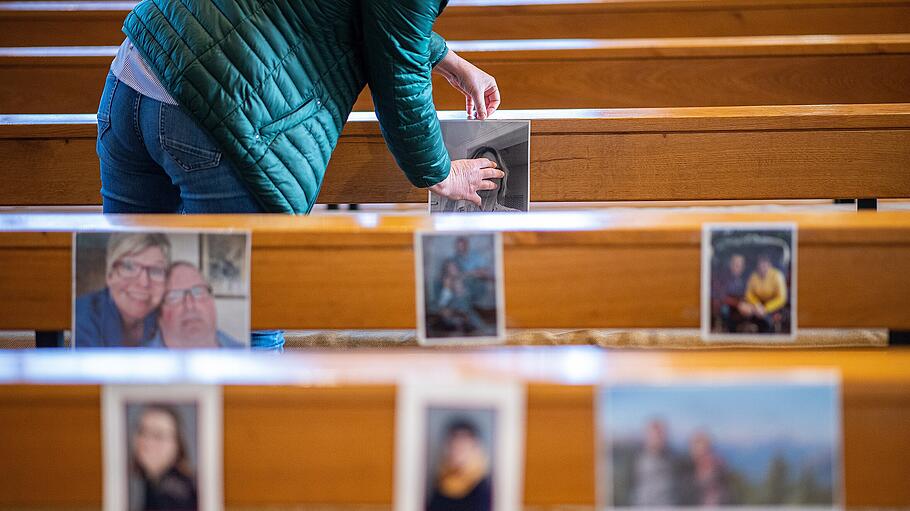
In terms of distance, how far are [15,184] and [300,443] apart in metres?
0.97

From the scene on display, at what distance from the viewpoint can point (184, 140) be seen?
948 millimetres

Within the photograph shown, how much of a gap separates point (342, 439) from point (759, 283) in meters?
0.33

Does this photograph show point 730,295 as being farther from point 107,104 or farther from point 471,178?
point 107,104

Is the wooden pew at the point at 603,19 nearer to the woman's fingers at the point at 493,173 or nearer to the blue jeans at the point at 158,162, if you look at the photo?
the woman's fingers at the point at 493,173

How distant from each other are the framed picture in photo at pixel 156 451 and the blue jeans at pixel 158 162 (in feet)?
1.62

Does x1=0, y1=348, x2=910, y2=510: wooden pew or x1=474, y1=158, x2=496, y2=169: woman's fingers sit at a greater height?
x1=474, y1=158, x2=496, y2=169: woman's fingers

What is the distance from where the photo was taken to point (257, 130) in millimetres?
947

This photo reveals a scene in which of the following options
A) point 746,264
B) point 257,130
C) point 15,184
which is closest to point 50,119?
point 15,184

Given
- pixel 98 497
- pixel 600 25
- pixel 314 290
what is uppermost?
pixel 600 25

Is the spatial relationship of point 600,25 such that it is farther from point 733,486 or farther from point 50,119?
point 733,486

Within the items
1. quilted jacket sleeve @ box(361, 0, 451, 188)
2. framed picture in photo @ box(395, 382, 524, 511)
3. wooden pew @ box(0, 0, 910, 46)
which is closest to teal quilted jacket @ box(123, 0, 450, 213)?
quilted jacket sleeve @ box(361, 0, 451, 188)

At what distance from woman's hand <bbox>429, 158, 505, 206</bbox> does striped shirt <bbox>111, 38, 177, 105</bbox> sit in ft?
1.22

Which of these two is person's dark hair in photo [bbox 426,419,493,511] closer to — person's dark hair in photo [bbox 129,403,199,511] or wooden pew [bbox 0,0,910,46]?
person's dark hair in photo [bbox 129,403,199,511]

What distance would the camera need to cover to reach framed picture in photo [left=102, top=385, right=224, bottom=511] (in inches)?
17.1
